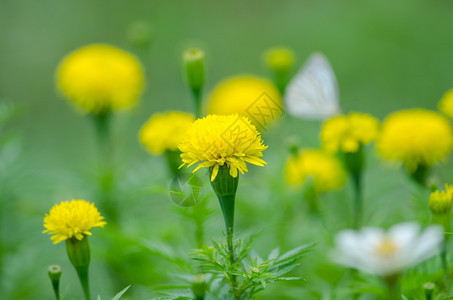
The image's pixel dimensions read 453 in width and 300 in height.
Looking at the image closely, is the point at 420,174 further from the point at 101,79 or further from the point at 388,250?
the point at 101,79

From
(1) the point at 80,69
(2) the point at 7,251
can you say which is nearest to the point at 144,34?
(1) the point at 80,69

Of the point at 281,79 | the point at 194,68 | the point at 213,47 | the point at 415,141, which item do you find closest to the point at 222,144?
the point at 194,68

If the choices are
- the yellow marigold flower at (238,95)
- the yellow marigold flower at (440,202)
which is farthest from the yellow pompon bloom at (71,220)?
the yellow marigold flower at (238,95)

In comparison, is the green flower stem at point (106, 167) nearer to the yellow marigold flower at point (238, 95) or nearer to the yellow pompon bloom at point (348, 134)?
the yellow marigold flower at point (238, 95)

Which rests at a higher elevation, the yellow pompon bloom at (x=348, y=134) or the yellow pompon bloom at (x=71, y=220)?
the yellow pompon bloom at (x=348, y=134)

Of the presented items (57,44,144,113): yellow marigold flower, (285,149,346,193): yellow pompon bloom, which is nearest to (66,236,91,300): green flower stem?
(285,149,346,193): yellow pompon bloom
